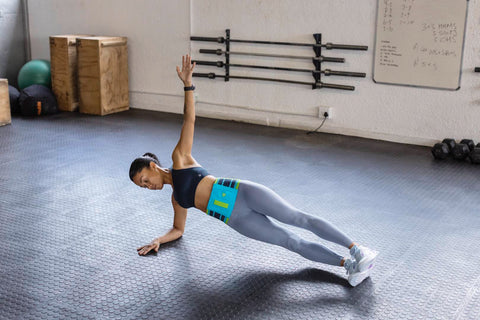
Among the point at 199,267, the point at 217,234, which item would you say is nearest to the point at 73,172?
the point at 217,234

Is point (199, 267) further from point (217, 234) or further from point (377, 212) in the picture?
point (377, 212)

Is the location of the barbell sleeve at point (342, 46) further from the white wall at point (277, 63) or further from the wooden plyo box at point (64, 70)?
the wooden plyo box at point (64, 70)

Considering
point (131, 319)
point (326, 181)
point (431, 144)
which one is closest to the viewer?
point (131, 319)

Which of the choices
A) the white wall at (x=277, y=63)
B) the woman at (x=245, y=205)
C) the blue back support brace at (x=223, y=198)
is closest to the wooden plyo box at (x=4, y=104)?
the white wall at (x=277, y=63)

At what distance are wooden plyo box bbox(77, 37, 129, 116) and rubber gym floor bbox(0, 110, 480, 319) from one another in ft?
4.25

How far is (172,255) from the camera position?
2.96m

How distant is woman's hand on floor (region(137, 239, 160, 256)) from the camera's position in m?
2.95

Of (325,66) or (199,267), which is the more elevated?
(325,66)

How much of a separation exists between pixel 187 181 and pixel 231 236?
2.01 feet

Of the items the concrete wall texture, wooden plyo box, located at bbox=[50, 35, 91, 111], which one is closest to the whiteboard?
wooden plyo box, located at bbox=[50, 35, 91, 111]

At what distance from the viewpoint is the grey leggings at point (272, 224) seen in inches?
104

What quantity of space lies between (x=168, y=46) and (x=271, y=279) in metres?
4.54

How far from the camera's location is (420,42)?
199 inches

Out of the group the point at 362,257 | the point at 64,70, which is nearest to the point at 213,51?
the point at 64,70
